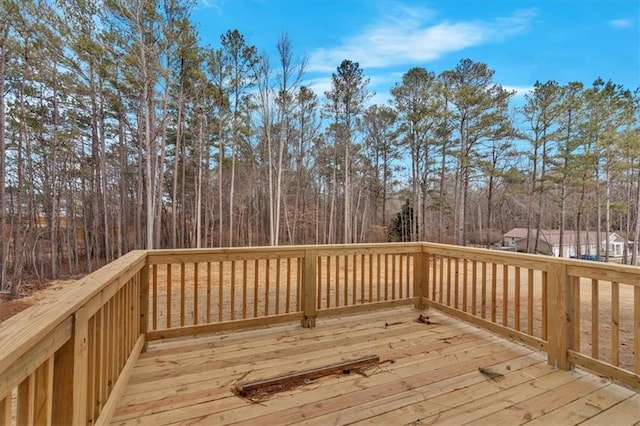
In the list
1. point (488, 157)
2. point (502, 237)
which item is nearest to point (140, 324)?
point (488, 157)

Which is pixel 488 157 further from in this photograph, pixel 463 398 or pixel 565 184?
pixel 463 398

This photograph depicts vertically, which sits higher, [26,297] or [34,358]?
[34,358]

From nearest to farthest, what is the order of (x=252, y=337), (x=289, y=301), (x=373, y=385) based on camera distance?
(x=373, y=385) < (x=252, y=337) < (x=289, y=301)

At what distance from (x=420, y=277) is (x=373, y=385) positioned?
6.70 ft

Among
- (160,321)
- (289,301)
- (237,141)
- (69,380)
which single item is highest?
(237,141)

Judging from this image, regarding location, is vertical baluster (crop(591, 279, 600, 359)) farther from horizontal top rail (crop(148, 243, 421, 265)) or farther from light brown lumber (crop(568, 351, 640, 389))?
horizontal top rail (crop(148, 243, 421, 265))

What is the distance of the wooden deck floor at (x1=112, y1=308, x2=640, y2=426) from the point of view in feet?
5.94

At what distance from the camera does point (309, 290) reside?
3.34m

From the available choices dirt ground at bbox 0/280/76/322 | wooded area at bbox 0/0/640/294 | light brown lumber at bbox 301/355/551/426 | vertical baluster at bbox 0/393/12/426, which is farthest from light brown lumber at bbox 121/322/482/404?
wooded area at bbox 0/0/640/294

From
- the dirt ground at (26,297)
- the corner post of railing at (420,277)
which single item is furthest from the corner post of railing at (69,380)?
the dirt ground at (26,297)

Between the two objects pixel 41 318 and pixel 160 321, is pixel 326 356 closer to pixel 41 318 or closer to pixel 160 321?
pixel 41 318

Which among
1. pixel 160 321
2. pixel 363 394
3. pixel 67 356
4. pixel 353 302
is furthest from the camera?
pixel 160 321

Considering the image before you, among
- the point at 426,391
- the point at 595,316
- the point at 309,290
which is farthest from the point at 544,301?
the point at 309,290

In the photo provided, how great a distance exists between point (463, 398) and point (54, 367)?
83.9 inches
